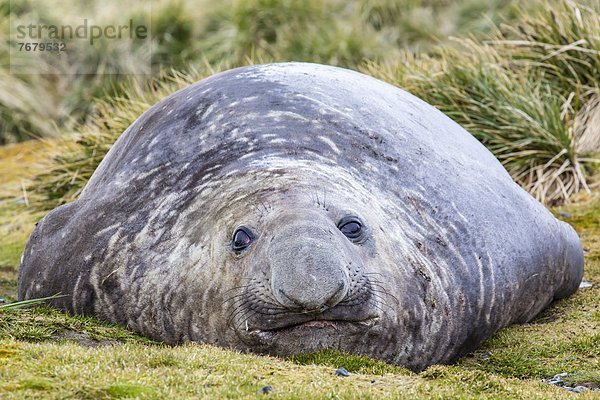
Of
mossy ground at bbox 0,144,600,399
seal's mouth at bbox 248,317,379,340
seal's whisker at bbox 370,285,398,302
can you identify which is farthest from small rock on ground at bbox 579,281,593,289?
seal's mouth at bbox 248,317,379,340

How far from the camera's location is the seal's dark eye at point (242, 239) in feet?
16.5

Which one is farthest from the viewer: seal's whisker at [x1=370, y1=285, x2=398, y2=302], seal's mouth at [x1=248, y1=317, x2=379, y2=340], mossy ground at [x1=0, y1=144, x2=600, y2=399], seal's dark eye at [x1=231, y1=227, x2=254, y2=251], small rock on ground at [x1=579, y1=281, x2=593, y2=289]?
small rock on ground at [x1=579, y1=281, x2=593, y2=289]

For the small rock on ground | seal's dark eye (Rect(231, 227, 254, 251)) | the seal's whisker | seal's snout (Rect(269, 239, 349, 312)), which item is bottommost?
the small rock on ground

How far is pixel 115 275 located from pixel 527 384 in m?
2.12

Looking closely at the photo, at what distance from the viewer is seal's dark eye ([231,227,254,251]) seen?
16.5 ft

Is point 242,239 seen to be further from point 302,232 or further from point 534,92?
point 534,92

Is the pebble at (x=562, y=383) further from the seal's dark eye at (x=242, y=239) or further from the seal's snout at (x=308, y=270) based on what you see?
the seal's dark eye at (x=242, y=239)

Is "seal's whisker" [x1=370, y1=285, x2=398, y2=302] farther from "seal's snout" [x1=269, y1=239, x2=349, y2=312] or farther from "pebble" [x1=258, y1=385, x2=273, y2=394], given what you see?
"pebble" [x1=258, y1=385, x2=273, y2=394]

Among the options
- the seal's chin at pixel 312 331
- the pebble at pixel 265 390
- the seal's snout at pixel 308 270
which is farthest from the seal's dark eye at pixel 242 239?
the pebble at pixel 265 390

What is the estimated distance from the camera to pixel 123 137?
6918mm

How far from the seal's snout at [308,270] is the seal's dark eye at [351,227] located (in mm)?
Result: 274

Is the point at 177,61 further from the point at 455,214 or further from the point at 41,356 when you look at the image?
the point at 41,356

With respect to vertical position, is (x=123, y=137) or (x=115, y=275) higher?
(x=123, y=137)

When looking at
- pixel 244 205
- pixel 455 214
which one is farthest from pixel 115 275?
pixel 455 214
